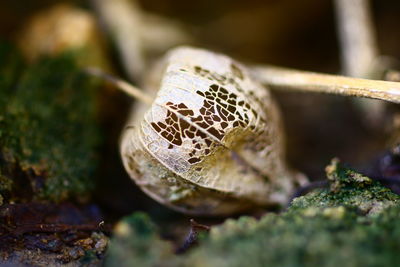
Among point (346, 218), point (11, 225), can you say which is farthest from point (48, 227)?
point (346, 218)

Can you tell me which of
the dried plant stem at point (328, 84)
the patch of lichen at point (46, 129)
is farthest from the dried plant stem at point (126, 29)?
the dried plant stem at point (328, 84)

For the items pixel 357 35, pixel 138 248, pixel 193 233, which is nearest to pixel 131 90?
pixel 193 233

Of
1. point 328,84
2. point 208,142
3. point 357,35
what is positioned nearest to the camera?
point 208,142

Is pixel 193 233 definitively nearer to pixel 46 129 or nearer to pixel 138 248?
pixel 138 248

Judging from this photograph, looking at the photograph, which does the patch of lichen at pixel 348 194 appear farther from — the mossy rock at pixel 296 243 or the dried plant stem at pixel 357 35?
the dried plant stem at pixel 357 35

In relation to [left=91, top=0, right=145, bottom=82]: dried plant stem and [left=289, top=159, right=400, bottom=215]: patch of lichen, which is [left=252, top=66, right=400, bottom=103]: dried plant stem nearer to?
[left=289, top=159, right=400, bottom=215]: patch of lichen

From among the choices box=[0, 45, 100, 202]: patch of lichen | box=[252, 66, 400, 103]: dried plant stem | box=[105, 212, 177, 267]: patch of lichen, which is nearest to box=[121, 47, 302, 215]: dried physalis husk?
box=[252, 66, 400, 103]: dried plant stem

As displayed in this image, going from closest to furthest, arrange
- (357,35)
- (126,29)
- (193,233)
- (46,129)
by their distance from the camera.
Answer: (193,233), (46,129), (357,35), (126,29)
